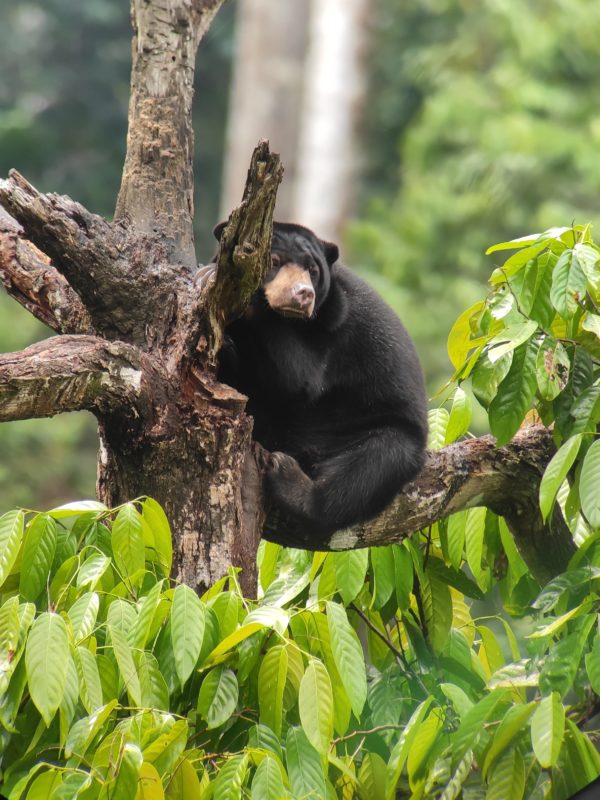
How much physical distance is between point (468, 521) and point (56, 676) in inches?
46.6

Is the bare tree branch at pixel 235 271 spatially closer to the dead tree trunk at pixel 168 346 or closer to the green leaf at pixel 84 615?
the dead tree trunk at pixel 168 346

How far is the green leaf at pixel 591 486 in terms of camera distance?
1700mm

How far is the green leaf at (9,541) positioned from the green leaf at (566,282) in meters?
1.00

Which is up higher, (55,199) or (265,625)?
(55,199)

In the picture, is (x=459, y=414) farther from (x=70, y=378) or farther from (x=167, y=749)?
(x=167, y=749)

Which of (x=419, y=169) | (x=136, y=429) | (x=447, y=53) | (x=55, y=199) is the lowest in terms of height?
(x=136, y=429)

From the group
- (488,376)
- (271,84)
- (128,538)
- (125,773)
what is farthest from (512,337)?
(271,84)

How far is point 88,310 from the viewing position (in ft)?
6.38

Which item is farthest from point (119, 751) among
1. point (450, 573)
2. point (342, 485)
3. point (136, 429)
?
point (450, 573)

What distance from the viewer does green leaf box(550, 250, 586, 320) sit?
5.82ft

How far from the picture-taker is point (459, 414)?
217cm

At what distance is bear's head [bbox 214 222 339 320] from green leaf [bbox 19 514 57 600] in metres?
0.80

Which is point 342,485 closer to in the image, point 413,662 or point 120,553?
point 413,662

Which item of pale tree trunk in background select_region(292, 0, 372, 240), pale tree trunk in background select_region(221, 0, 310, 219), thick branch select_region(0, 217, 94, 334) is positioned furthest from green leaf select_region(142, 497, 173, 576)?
pale tree trunk in background select_region(292, 0, 372, 240)
